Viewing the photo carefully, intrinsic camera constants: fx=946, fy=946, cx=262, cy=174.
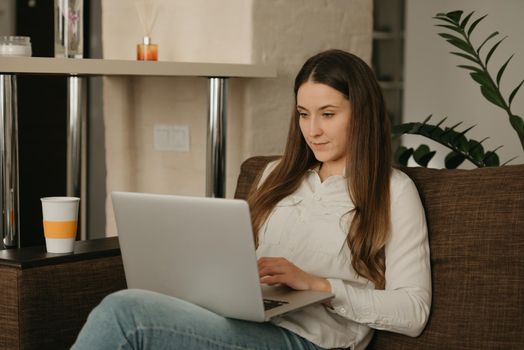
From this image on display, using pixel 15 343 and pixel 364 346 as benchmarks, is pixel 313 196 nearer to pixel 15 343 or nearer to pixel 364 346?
pixel 364 346

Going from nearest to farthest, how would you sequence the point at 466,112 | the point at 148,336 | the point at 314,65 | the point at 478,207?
the point at 148,336
the point at 478,207
the point at 314,65
the point at 466,112

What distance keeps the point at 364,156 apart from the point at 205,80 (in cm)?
118

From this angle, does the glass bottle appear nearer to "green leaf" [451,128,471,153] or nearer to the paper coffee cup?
the paper coffee cup

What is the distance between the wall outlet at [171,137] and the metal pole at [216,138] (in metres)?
0.31

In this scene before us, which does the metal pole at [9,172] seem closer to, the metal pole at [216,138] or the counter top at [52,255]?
the counter top at [52,255]

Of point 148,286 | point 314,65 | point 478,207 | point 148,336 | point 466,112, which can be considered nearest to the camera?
point 148,336

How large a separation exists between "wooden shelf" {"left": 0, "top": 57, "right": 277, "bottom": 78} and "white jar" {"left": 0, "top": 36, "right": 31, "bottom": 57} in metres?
0.11

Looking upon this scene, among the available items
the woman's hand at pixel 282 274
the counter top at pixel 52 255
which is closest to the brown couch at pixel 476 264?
the woman's hand at pixel 282 274

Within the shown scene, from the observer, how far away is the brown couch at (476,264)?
2.02m

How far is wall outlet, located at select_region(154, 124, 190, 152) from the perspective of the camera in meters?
3.34

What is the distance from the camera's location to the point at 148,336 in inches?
72.2

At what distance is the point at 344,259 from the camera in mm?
2182

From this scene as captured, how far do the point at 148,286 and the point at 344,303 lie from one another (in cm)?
42

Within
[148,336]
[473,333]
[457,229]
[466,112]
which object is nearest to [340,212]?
[457,229]
